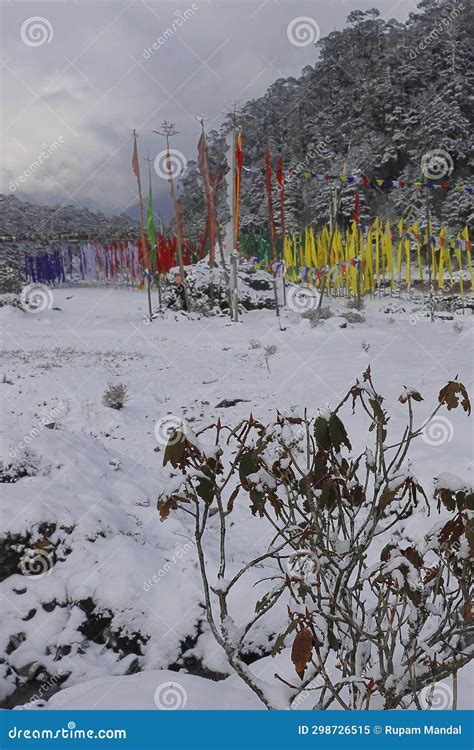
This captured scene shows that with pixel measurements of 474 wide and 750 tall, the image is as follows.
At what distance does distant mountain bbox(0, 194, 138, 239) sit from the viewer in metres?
53.8

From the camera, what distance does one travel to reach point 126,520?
3.96 meters

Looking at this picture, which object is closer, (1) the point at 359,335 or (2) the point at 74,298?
(1) the point at 359,335

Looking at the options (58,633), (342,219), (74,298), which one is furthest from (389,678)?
(342,219)

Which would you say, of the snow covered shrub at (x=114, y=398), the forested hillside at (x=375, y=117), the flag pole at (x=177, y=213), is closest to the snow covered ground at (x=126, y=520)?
the snow covered shrub at (x=114, y=398)

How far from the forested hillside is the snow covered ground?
21.4 m

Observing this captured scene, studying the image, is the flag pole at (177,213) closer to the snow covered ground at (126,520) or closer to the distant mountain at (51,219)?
the snow covered ground at (126,520)

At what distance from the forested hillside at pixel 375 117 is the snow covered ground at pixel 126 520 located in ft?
70.2

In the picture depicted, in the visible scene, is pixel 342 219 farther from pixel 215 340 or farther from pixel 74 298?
pixel 215 340

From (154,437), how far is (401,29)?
47.4m

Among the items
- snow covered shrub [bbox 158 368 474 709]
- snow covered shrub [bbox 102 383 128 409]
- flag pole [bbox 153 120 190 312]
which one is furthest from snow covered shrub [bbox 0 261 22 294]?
snow covered shrub [bbox 158 368 474 709]

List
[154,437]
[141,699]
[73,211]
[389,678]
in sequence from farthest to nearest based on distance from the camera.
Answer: [73,211], [154,437], [141,699], [389,678]

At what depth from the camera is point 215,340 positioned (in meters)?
13.7

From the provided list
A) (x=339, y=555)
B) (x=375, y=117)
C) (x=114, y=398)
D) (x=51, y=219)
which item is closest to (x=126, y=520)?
(x=339, y=555)

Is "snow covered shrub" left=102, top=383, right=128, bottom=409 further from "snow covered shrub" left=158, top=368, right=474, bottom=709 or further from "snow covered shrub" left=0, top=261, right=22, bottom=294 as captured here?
"snow covered shrub" left=0, top=261, right=22, bottom=294
